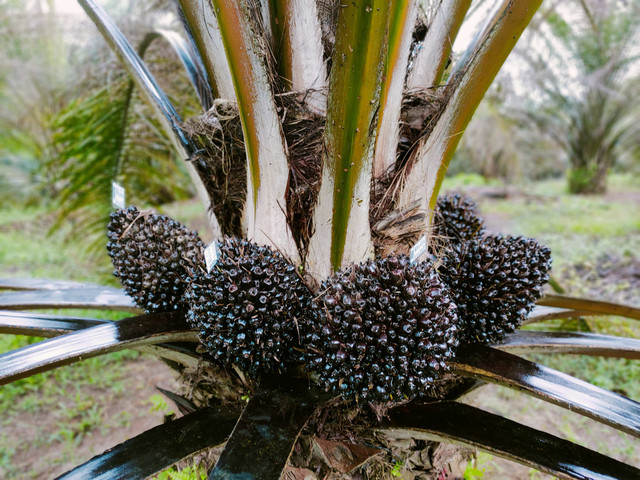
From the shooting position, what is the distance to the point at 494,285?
113cm

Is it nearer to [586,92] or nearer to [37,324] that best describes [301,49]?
[37,324]

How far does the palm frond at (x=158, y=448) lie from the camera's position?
0.87 meters

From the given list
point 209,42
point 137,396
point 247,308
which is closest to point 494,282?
point 247,308

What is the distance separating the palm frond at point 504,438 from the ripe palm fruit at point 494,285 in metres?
0.22

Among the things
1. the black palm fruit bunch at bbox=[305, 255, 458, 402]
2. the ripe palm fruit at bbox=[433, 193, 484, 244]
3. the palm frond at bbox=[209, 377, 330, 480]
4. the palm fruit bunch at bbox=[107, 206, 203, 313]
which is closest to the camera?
the palm frond at bbox=[209, 377, 330, 480]

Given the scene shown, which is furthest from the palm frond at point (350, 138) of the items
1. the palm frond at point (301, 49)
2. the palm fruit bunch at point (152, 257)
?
the palm fruit bunch at point (152, 257)

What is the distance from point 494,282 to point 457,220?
465 millimetres

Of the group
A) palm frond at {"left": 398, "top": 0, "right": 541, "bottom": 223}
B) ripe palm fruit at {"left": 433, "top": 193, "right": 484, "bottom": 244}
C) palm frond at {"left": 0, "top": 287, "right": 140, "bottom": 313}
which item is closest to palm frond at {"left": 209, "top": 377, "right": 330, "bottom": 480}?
palm frond at {"left": 398, "top": 0, "right": 541, "bottom": 223}

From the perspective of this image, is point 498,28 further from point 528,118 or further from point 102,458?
point 528,118

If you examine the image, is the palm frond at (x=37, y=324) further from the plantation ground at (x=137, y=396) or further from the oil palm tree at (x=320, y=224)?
the plantation ground at (x=137, y=396)

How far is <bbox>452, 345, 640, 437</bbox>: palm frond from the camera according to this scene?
0.83 meters

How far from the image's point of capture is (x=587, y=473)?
0.83 m

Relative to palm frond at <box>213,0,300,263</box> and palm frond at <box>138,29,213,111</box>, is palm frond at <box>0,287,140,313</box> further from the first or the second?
palm frond at <box>138,29,213,111</box>

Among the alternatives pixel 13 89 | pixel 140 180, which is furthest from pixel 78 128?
pixel 13 89
